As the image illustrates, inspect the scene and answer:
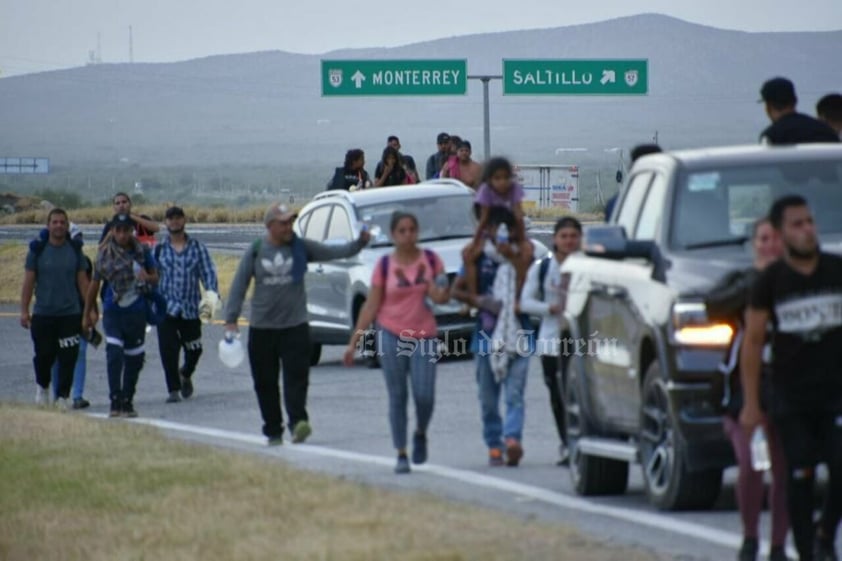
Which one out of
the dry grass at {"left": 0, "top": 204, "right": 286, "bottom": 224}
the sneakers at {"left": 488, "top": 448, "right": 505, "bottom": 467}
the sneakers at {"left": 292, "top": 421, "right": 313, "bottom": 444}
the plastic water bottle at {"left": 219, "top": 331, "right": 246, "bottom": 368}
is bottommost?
the dry grass at {"left": 0, "top": 204, "right": 286, "bottom": 224}

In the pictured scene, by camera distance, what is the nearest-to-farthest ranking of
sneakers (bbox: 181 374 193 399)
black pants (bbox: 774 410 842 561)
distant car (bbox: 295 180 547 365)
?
1. black pants (bbox: 774 410 842 561)
2. sneakers (bbox: 181 374 193 399)
3. distant car (bbox: 295 180 547 365)

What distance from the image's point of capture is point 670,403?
11.3 m

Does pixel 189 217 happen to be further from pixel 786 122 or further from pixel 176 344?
pixel 786 122

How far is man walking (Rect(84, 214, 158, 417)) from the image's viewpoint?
20422 millimetres

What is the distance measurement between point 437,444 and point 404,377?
1755mm

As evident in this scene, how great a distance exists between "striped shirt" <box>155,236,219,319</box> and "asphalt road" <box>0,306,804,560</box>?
1.00m

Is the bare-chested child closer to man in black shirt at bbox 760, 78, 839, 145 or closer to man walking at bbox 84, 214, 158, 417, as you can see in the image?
man walking at bbox 84, 214, 158, 417

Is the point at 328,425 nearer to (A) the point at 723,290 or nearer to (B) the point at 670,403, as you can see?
(B) the point at 670,403

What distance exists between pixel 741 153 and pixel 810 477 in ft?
11.9

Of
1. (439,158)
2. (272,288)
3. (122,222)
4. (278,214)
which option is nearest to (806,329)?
(278,214)

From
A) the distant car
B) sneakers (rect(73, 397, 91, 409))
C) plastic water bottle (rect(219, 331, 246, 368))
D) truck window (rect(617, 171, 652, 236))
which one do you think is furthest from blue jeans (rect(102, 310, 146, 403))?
truck window (rect(617, 171, 652, 236))

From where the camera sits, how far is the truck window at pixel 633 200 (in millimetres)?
13000

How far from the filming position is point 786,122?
14703 millimetres

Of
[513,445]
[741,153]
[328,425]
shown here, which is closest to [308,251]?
[328,425]
